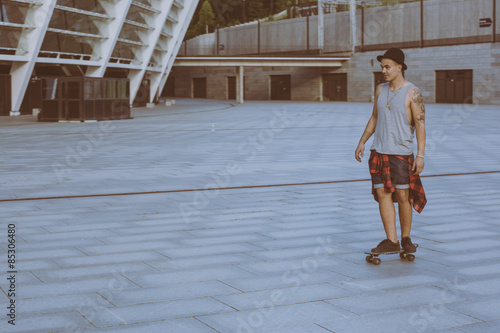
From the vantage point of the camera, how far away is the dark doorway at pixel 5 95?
112 feet

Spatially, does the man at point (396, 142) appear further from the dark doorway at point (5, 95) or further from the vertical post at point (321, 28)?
the vertical post at point (321, 28)

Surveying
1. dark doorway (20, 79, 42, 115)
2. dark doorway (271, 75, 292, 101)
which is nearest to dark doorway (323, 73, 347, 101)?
dark doorway (271, 75, 292, 101)

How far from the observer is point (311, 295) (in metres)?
5.05

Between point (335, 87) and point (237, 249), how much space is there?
192 feet

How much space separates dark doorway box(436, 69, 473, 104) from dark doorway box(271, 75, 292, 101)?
756 inches

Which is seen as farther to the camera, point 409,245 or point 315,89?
point 315,89

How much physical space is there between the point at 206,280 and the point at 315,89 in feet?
201

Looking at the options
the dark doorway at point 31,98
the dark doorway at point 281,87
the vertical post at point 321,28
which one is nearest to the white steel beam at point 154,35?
the dark doorway at point 31,98

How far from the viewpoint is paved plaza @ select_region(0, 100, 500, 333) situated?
15.1ft

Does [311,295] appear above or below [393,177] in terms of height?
below

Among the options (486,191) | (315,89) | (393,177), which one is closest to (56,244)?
(393,177)

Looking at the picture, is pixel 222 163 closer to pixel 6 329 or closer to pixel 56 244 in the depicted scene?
pixel 56 244

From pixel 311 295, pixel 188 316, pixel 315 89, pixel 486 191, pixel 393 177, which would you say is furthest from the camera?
pixel 315 89

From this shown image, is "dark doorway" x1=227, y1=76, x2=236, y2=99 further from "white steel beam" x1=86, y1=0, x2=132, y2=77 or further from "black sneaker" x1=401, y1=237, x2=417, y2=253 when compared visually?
"black sneaker" x1=401, y1=237, x2=417, y2=253
